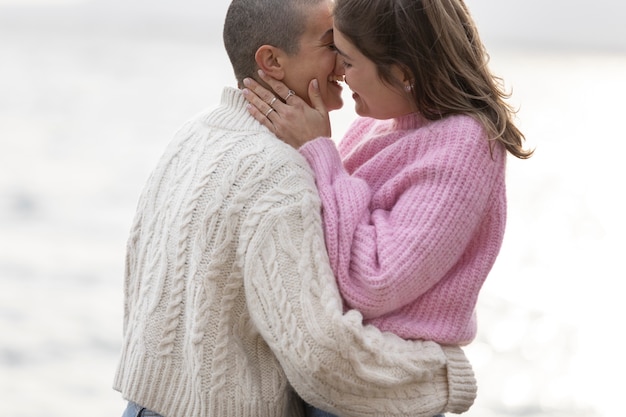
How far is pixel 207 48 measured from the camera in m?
10.4

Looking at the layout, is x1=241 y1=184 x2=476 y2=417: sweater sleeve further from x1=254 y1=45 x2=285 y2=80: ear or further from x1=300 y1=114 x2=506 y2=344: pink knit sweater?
x1=254 y1=45 x2=285 y2=80: ear

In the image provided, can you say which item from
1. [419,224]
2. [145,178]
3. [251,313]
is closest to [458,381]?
[419,224]

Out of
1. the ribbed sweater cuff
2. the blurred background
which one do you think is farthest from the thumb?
the blurred background

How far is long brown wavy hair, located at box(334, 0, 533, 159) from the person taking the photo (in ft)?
7.59

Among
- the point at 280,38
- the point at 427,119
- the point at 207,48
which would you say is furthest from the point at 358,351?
the point at 207,48

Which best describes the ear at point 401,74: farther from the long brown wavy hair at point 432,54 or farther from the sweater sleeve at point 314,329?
the sweater sleeve at point 314,329

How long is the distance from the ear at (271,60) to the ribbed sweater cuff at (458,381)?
65cm

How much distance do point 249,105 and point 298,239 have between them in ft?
1.10

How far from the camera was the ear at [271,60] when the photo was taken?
2400 millimetres

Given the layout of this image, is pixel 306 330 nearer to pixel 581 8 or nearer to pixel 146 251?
pixel 146 251

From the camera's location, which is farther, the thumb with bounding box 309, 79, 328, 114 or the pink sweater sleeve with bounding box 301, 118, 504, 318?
the thumb with bounding box 309, 79, 328, 114

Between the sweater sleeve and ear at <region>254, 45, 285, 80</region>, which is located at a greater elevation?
ear at <region>254, 45, 285, 80</region>

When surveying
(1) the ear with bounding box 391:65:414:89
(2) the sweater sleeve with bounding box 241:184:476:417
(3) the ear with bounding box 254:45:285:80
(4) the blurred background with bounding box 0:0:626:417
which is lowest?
(4) the blurred background with bounding box 0:0:626:417

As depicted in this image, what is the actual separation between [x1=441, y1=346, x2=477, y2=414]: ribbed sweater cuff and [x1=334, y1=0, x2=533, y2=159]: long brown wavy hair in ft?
1.39
